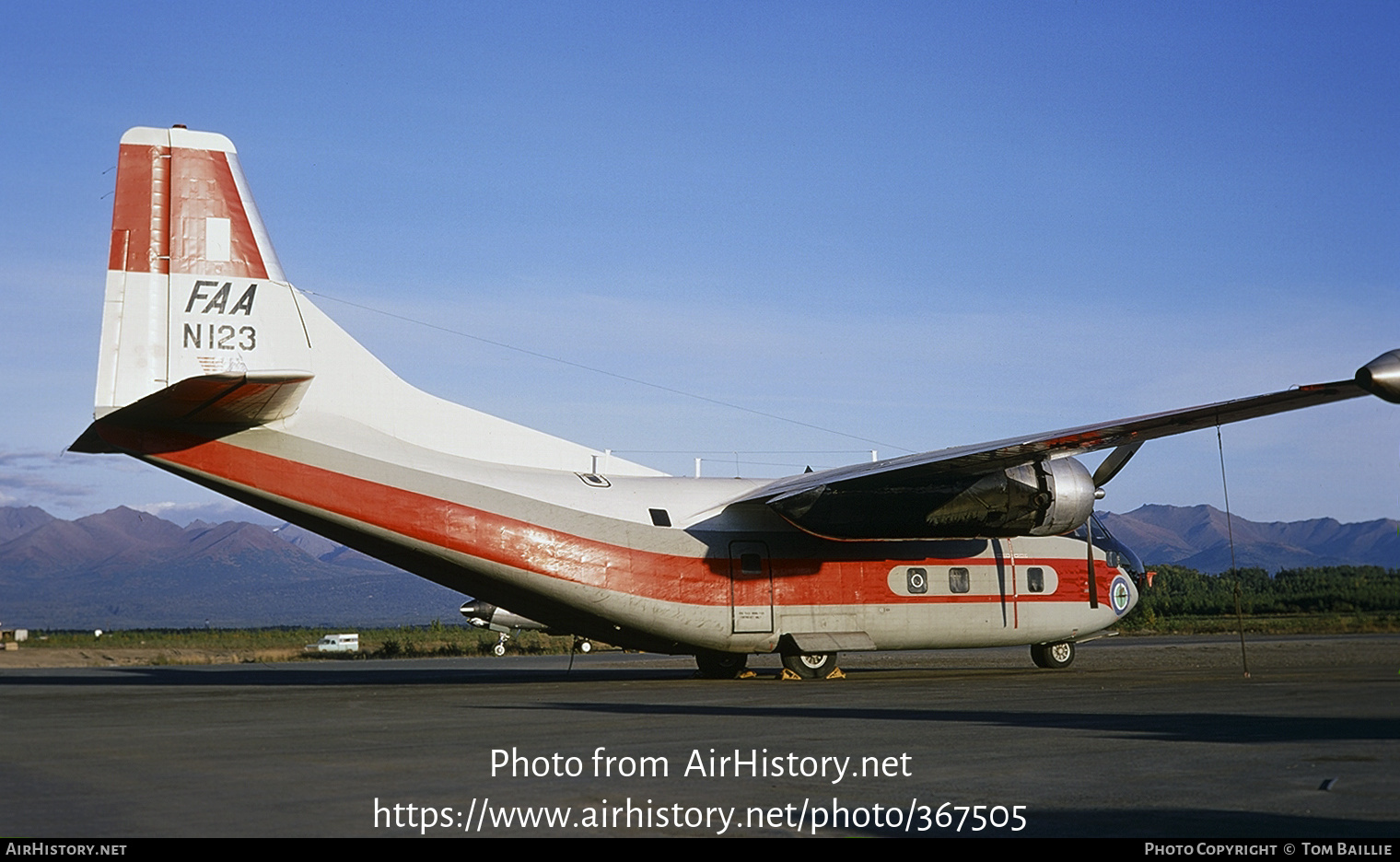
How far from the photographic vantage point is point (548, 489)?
1794 centimetres

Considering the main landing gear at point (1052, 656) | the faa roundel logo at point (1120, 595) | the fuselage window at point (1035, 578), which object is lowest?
the main landing gear at point (1052, 656)

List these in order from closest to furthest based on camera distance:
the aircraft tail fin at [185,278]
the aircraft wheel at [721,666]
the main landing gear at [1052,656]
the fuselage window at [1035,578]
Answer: the aircraft tail fin at [185,278] < the aircraft wheel at [721,666] < the fuselage window at [1035,578] < the main landing gear at [1052,656]

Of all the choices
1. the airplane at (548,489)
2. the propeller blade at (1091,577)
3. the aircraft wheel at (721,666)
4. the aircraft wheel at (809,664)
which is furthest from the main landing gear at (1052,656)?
the aircraft wheel at (721,666)

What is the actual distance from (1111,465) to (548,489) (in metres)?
9.55

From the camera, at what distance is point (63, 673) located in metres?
26.1

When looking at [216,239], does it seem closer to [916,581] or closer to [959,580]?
[916,581]

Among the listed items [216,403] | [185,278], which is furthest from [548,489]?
[185,278]

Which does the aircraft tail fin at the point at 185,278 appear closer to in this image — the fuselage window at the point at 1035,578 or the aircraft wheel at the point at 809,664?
the aircraft wheel at the point at 809,664

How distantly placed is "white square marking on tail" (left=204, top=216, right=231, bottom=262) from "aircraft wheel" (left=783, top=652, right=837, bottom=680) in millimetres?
10518

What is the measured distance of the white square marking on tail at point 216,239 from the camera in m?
16.3

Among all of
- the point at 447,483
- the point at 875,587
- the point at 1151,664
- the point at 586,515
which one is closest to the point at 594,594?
the point at 586,515

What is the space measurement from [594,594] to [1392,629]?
1098cm

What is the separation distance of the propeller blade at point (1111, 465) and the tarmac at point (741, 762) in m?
4.58

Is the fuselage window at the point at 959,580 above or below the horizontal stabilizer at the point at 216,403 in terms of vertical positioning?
below
